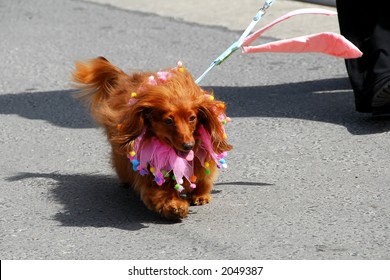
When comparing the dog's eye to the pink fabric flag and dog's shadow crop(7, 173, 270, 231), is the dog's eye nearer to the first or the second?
dog's shadow crop(7, 173, 270, 231)

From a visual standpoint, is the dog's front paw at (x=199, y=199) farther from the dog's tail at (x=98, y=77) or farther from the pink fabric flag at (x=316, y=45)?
the pink fabric flag at (x=316, y=45)

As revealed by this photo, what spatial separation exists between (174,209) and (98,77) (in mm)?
1094

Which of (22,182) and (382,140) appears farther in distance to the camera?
(382,140)

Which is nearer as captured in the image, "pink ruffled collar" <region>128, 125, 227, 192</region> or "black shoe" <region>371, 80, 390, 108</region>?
"pink ruffled collar" <region>128, 125, 227, 192</region>

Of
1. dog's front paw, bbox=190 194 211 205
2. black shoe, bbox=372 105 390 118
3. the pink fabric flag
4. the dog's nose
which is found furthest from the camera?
black shoe, bbox=372 105 390 118

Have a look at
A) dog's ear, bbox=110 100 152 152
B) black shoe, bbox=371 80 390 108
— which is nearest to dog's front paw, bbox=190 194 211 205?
dog's ear, bbox=110 100 152 152

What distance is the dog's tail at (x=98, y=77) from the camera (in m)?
5.26

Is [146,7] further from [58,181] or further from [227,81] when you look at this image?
[58,181]

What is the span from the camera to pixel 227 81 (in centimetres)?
719

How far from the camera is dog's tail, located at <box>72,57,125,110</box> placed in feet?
17.3

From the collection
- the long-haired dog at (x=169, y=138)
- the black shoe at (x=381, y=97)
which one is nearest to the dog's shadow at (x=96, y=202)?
the long-haired dog at (x=169, y=138)

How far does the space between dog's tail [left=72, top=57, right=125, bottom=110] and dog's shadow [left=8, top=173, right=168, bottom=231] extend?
0.43 meters

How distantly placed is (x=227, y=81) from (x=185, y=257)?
10.2 feet
